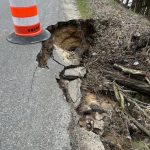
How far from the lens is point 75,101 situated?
326 cm

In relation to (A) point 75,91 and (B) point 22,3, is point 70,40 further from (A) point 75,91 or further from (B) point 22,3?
(A) point 75,91

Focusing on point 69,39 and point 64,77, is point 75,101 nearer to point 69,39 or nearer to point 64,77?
point 64,77

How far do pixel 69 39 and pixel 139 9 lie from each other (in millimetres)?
6463

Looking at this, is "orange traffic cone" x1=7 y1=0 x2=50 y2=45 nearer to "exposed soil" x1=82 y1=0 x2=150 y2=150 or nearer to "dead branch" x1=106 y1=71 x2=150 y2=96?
"exposed soil" x1=82 y1=0 x2=150 y2=150

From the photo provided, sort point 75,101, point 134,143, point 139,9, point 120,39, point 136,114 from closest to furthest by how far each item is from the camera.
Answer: point 134,143 < point 75,101 < point 136,114 < point 120,39 < point 139,9

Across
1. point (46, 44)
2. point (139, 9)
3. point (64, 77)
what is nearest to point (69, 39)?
point (46, 44)

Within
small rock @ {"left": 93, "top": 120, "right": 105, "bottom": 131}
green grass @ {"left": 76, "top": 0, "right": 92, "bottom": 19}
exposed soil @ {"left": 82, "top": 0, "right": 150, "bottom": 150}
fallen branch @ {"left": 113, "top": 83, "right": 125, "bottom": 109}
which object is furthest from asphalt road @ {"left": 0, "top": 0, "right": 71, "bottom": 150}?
green grass @ {"left": 76, "top": 0, "right": 92, "bottom": 19}

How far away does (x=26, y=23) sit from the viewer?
4.46 metres

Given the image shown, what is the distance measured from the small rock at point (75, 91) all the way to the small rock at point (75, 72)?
13 cm

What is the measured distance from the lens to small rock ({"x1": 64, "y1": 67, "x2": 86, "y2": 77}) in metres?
3.80

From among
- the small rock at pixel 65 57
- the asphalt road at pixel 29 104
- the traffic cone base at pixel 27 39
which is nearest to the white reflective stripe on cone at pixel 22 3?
the traffic cone base at pixel 27 39

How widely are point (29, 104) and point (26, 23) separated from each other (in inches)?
72.9

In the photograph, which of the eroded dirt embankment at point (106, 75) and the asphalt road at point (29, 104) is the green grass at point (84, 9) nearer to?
the eroded dirt embankment at point (106, 75)

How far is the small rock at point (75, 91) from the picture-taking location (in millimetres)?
3268
